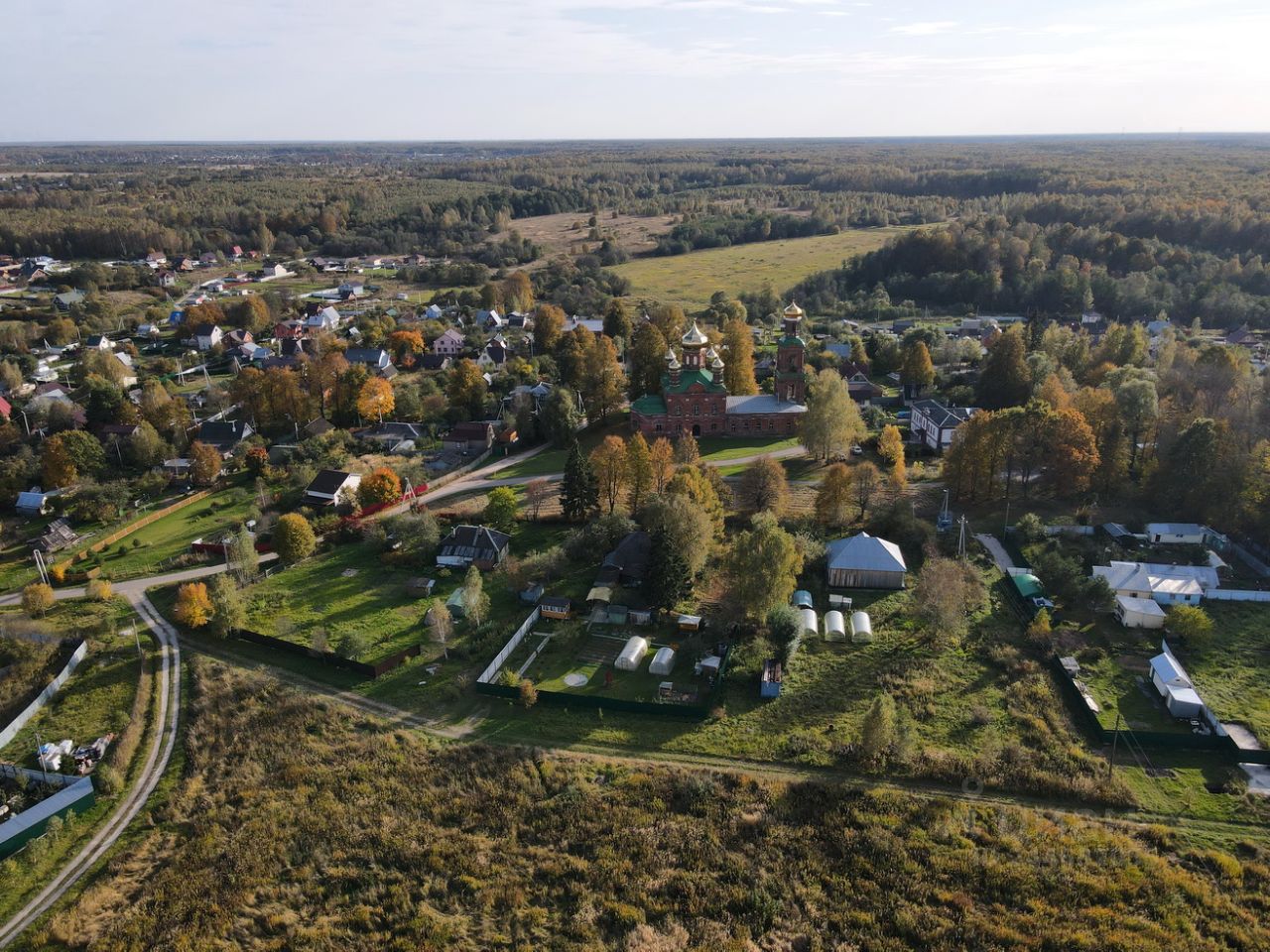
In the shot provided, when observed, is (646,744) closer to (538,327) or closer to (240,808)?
(240,808)

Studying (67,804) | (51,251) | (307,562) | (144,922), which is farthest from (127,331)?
(144,922)

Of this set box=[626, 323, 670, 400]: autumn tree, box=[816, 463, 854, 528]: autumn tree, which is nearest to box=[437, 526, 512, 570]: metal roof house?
box=[816, 463, 854, 528]: autumn tree

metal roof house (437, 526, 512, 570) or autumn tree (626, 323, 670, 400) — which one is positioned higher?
autumn tree (626, 323, 670, 400)

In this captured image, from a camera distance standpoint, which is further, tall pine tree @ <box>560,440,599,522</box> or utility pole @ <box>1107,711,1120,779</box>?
tall pine tree @ <box>560,440,599,522</box>

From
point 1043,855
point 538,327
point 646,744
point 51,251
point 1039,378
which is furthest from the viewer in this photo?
point 51,251

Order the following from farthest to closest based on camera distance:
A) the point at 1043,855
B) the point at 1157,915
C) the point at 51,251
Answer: the point at 51,251, the point at 1043,855, the point at 1157,915

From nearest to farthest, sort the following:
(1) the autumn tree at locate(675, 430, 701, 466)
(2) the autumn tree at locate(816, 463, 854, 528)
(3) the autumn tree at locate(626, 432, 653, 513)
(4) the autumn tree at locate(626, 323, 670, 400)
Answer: (2) the autumn tree at locate(816, 463, 854, 528) < (3) the autumn tree at locate(626, 432, 653, 513) < (1) the autumn tree at locate(675, 430, 701, 466) < (4) the autumn tree at locate(626, 323, 670, 400)

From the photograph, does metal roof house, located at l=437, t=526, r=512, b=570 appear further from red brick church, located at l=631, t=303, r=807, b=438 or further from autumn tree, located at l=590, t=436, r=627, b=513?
red brick church, located at l=631, t=303, r=807, b=438

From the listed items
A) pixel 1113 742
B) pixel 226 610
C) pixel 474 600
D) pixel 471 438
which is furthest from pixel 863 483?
pixel 226 610
